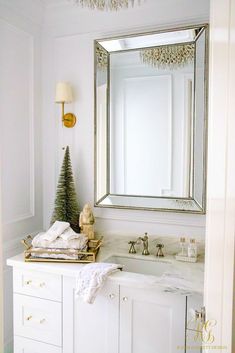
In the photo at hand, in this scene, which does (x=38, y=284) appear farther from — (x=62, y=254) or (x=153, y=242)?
(x=153, y=242)

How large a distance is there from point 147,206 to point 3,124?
1.10 metres

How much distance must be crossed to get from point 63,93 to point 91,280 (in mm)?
1290

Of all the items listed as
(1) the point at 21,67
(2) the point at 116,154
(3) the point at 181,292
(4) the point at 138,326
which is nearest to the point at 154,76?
(2) the point at 116,154

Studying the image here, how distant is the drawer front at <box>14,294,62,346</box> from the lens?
5.84 ft

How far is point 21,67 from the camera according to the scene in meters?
2.21

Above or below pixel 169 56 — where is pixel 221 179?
below

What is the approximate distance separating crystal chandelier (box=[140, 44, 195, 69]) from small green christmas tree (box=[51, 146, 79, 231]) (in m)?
0.86

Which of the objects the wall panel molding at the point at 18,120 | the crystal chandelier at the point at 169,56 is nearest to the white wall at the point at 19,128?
the wall panel molding at the point at 18,120

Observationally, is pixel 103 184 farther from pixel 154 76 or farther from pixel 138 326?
pixel 138 326

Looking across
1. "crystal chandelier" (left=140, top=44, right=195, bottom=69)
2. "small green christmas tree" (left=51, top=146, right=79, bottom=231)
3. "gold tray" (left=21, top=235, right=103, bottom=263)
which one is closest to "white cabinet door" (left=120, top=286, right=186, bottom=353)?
"gold tray" (left=21, top=235, right=103, bottom=263)

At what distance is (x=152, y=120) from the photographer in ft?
6.79

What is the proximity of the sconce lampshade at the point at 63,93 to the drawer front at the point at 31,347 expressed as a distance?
156 cm

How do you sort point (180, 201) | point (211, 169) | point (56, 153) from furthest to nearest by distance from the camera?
point (56, 153) → point (180, 201) → point (211, 169)

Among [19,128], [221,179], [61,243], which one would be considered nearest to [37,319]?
[61,243]
